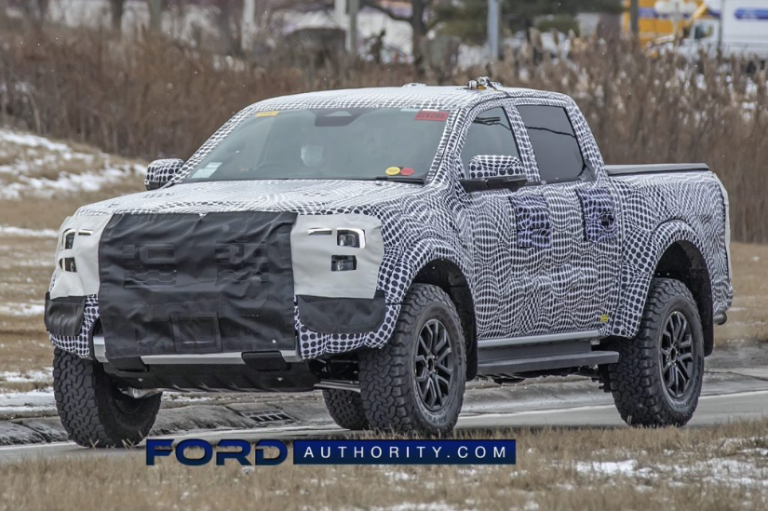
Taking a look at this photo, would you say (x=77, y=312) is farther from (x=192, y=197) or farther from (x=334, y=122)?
(x=334, y=122)

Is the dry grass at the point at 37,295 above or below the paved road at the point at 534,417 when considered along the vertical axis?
below

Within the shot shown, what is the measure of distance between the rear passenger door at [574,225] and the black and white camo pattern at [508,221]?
10 millimetres

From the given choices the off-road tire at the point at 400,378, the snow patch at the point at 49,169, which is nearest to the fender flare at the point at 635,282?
the off-road tire at the point at 400,378

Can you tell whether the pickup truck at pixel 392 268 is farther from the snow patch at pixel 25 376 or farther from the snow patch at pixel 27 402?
the snow patch at pixel 25 376

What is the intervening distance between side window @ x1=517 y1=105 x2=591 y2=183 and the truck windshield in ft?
2.83

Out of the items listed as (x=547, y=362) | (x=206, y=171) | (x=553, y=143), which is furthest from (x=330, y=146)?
(x=547, y=362)

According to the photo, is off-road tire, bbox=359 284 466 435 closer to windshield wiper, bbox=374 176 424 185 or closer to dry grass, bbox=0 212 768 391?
windshield wiper, bbox=374 176 424 185

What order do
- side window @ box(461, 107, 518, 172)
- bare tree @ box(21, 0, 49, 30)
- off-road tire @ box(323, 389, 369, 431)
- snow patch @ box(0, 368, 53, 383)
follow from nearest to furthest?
side window @ box(461, 107, 518, 172) → off-road tire @ box(323, 389, 369, 431) → snow patch @ box(0, 368, 53, 383) → bare tree @ box(21, 0, 49, 30)

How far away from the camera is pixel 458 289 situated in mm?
9352

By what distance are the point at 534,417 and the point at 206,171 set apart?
2959 millimetres

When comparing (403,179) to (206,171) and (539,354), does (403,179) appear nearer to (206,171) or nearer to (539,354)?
(206,171)

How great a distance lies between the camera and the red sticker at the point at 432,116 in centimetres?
985

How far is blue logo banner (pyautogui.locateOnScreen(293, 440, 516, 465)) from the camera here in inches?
304

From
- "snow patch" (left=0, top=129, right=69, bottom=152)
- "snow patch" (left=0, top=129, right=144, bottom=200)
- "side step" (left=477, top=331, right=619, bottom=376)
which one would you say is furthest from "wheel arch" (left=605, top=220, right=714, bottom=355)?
"snow patch" (left=0, top=129, right=69, bottom=152)
